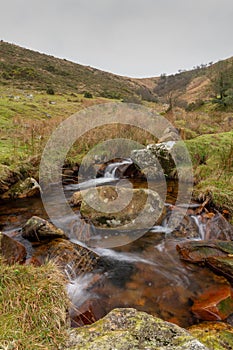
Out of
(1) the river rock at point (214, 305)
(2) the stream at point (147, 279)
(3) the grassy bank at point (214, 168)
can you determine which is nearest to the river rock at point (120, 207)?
(2) the stream at point (147, 279)

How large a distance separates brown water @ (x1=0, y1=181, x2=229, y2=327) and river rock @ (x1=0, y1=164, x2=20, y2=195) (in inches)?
158

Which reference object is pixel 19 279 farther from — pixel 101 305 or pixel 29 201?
pixel 29 201

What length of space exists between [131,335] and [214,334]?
115 cm

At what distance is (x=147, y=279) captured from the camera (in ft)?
13.6

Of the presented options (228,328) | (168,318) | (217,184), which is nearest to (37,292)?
(168,318)

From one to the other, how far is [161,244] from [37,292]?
3.15 m

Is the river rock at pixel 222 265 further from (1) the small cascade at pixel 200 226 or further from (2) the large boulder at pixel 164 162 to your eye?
(2) the large boulder at pixel 164 162

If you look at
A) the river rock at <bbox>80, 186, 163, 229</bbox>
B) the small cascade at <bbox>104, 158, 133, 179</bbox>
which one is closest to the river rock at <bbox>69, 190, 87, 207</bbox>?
the river rock at <bbox>80, 186, 163, 229</bbox>

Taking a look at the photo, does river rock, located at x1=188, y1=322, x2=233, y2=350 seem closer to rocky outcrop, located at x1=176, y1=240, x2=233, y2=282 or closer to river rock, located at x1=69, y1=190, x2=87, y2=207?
rocky outcrop, located at x1=176, y1=240, x2=233, y2=282

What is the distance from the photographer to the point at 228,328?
2.94 m

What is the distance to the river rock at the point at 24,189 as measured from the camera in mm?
7160

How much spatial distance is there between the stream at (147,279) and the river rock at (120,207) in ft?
1.27

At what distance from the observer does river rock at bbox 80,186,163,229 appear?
554 centimetres

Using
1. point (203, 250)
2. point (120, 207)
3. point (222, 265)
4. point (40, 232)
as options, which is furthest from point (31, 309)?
point (120, 207)
